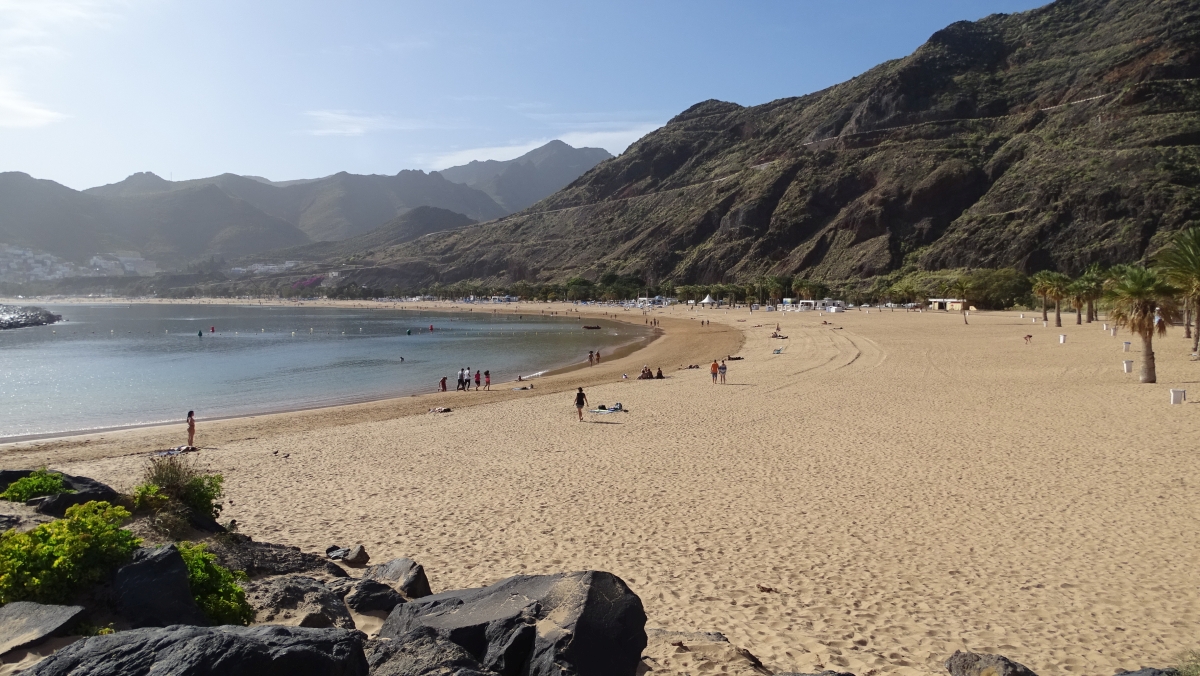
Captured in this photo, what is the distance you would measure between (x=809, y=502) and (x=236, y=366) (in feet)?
137

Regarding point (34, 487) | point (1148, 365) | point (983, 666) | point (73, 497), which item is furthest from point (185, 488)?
point (1148, 365)

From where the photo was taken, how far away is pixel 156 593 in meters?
4.75

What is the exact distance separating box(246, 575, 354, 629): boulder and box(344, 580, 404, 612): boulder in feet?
0.82

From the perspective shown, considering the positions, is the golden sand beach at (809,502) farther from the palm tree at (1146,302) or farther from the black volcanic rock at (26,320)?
the black volcanic rock at (26,320)

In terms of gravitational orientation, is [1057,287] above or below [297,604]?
above

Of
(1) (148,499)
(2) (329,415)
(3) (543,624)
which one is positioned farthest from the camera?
(2) (329,415)

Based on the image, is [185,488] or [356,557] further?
[356,557]

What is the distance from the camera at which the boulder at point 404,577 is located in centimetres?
666

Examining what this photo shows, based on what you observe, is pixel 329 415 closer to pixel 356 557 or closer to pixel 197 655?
pixel 356 557

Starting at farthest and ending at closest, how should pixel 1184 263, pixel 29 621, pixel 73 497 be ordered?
1. pixel 1184 263
2. pixel 73 497
3. pixel 29 621

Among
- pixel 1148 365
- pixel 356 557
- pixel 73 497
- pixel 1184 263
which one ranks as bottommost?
pixel 356 557

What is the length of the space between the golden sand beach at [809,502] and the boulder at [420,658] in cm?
289

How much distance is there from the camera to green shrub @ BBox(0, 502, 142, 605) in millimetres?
4676

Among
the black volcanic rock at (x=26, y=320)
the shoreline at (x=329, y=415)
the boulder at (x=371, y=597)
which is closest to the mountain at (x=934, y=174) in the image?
the shoreline at (x=329, y=415)
